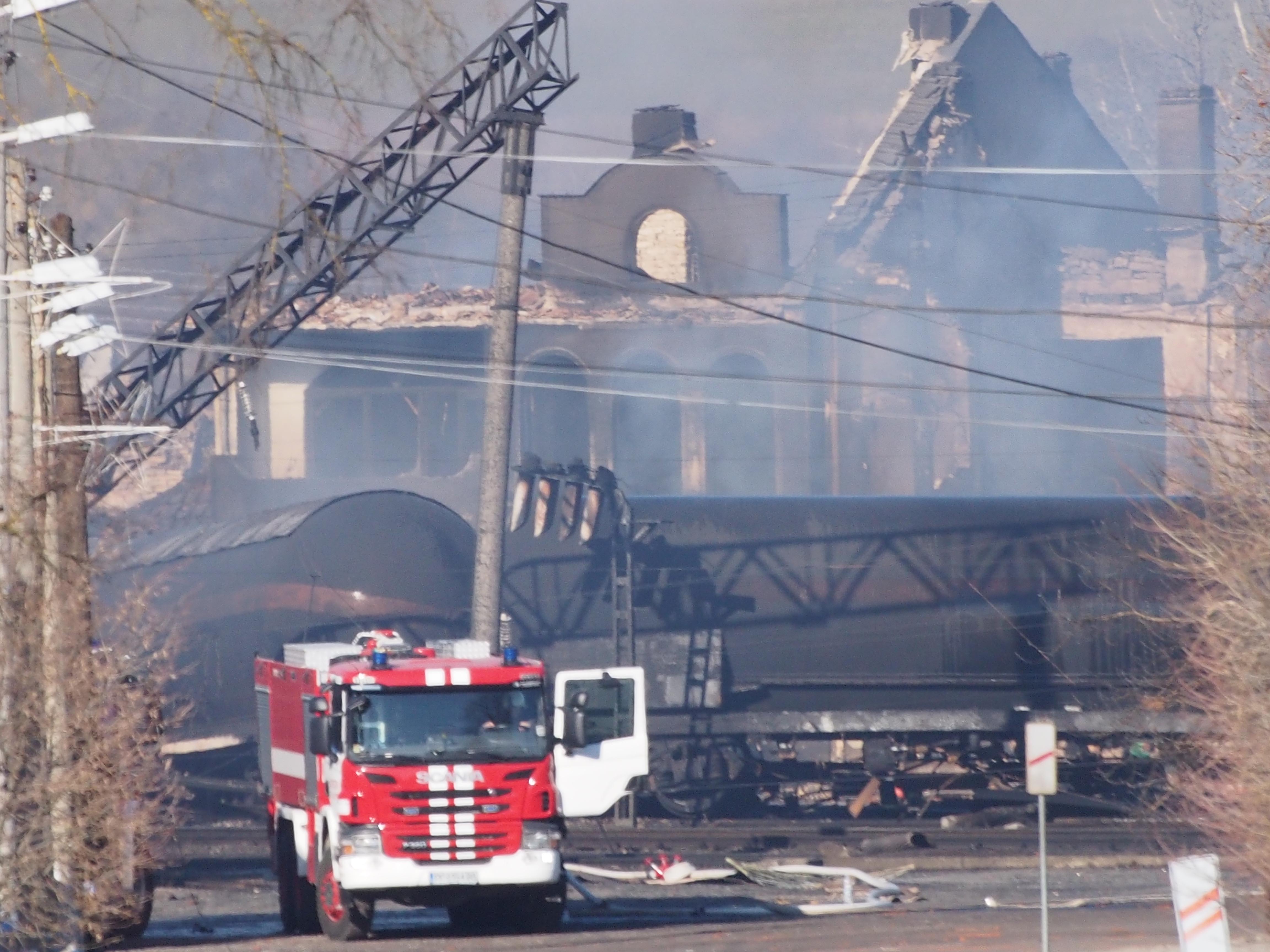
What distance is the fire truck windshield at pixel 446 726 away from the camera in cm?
1275

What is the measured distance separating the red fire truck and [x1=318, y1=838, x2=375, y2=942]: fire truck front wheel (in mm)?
14

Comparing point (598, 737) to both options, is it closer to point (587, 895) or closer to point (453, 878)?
point (453, 878)

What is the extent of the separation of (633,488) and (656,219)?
947cm

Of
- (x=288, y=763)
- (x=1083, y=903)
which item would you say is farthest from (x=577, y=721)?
(x=1083, y=903)

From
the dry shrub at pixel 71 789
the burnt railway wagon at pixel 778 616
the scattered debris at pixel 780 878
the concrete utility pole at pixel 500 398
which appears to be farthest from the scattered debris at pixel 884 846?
the dry shrub at pixel 71 789

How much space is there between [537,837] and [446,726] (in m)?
1.14

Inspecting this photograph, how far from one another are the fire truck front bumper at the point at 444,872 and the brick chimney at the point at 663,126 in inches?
1460

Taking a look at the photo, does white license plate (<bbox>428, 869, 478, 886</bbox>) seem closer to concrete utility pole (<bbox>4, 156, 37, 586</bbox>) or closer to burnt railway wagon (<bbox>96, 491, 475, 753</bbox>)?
concrete utility pole (<bbox>4, 156, 37, 586</bbox>)

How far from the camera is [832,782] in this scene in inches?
1030

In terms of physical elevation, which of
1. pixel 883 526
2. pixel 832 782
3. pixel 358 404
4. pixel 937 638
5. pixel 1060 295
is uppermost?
pixel 1060 295

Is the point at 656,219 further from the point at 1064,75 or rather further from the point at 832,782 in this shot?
the point at 832,782

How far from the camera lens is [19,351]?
11.7 m

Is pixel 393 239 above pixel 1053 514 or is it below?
above

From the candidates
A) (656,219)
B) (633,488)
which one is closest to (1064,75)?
(656,219)
